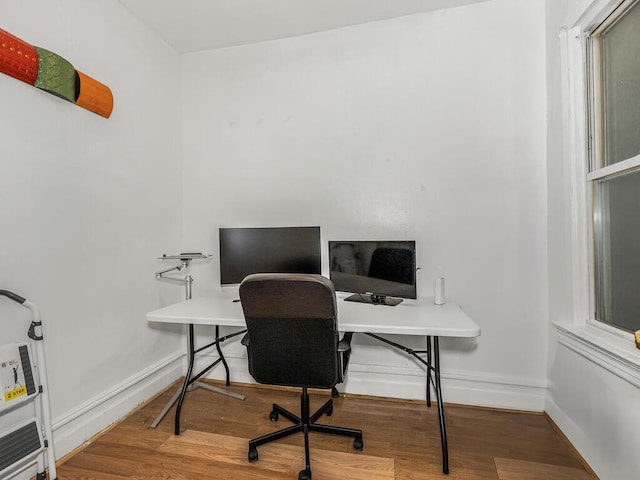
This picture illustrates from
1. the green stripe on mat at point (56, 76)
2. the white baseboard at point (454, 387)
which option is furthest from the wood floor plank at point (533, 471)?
the green stripe on mat at point (56, 76)

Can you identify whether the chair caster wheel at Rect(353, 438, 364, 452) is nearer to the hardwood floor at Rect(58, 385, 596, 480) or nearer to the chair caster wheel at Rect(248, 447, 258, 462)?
the hardwood floor at Rect(58, 385, 596, 480)

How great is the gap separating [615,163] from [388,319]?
1.36 m

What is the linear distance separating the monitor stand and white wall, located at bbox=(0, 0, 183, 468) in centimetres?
149

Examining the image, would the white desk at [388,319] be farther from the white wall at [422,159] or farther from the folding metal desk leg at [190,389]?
the white wall at [422,159]

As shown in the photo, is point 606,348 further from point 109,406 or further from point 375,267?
point 109,406

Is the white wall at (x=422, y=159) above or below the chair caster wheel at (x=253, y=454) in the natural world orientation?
above

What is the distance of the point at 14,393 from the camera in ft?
4.72

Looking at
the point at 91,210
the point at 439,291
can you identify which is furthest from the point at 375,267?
the point at 91,210

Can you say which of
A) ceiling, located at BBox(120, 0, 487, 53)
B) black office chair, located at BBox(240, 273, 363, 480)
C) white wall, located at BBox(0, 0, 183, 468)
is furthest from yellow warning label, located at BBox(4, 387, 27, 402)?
ceiling, located at BBox(120, 0, 487, 53)

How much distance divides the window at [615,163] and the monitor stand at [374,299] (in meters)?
1.08

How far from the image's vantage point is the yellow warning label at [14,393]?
55.5 inches

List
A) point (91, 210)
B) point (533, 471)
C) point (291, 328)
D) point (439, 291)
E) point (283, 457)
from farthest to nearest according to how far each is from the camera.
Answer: point (439, 291) → point (91, 210) → point (283, 457) → point (533, 471) → point (291, 328)

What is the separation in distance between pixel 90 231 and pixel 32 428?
3.42 feet

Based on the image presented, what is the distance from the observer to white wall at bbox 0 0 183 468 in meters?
1.68
